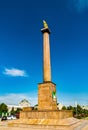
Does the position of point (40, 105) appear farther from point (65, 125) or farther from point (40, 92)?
point (65, 125)

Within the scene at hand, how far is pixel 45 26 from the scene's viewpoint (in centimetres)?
2406

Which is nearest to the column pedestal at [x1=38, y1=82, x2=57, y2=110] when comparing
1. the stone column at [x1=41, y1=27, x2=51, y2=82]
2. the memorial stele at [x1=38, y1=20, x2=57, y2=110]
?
the memorial stele at [x1=38, y1=20, x2=57, y2=110]

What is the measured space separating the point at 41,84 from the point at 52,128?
231 inches

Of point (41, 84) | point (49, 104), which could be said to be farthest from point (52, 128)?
point (41, 84)

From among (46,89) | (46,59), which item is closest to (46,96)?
(46,89)

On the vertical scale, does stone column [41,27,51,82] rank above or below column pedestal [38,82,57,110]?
above

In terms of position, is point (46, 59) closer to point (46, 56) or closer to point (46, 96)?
point (46, 56)

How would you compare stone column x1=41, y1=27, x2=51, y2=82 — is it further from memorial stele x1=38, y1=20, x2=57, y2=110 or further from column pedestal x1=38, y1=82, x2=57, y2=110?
column pedestal x1=38, y1=82, x2=57, y2=110

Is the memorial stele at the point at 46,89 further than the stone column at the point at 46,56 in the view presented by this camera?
No

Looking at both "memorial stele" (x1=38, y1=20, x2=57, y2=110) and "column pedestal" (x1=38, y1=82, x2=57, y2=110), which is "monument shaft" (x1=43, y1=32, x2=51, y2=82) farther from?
"column pedestal" (x1=38, y1=82, x2=57, y2=110)

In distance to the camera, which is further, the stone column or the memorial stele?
the stone column

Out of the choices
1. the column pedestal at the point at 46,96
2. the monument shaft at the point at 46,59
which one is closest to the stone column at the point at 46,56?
the monument shaft at the point at 46,59

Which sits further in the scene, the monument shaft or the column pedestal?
the monument shaft

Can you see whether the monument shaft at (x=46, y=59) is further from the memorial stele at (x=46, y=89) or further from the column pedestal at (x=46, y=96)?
the column pedestal at (x=46, y=96)
